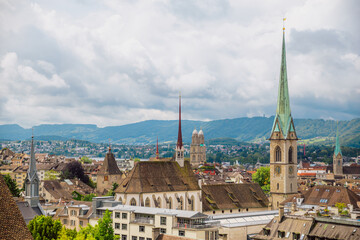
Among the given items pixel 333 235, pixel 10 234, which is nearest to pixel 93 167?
pixel 333 235

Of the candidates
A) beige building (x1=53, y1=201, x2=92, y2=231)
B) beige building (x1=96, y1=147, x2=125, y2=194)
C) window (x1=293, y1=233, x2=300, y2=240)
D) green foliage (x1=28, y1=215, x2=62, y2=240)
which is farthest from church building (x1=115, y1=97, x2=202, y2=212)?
beige building (x1=96, y1=147, x2=125, y2=194)

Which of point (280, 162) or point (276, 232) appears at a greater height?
point (280, 162)

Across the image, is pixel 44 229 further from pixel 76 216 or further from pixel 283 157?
pixel 283 157

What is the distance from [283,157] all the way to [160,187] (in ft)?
101

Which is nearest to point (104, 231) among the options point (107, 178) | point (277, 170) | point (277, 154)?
point (277, 170)

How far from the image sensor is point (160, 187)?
237 ft

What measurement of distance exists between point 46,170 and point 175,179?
97420mm

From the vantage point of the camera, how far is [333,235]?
49.0m

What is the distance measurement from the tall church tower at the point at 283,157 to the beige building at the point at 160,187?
22535 mm

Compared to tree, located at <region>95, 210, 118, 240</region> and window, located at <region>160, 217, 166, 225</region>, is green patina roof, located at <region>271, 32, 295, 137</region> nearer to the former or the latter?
window, located at <region>160, 217, 166, 225</region>

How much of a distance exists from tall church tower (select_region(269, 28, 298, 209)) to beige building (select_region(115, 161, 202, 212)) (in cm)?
2253

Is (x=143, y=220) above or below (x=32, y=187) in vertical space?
below

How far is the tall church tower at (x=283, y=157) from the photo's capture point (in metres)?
94.7

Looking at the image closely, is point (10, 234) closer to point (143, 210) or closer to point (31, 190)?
point (143, 210)
